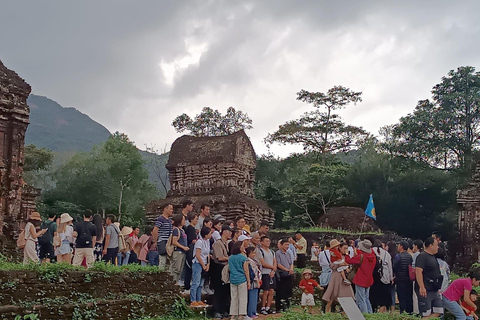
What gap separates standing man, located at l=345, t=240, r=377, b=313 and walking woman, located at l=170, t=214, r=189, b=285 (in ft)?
10.2

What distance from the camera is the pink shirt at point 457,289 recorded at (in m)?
10.2

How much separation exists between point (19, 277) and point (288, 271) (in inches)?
221

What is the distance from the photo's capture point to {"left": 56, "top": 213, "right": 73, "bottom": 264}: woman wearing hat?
518 inches

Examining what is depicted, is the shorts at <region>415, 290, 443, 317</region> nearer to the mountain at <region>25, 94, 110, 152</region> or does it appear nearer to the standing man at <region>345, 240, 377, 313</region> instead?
the standing man at <region>345, 240, 377, 313</region>

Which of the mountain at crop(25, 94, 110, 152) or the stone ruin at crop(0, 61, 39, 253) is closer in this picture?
the stone ruin at crop(0, 61, 39, 253)

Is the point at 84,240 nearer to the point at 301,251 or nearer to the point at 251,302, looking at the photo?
the point at 251,302

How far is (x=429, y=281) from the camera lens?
10305 millimetres

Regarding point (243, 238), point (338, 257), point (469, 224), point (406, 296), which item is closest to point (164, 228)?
point (243, 238)

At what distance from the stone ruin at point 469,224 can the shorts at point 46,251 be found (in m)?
19.9

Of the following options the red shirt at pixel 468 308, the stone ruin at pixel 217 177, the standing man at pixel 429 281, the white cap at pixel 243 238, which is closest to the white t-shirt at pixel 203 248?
the white cap at pixel 243 238

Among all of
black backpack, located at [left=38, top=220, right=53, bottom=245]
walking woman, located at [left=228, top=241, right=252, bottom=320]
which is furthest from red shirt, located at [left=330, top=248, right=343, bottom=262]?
black backpack, located at [left=38, top=220, right=53, bottom=245]

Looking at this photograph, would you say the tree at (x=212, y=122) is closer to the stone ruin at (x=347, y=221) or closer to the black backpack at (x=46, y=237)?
the stone ruin at (x=347, y=221)

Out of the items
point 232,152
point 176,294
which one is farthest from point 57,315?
point 232,152

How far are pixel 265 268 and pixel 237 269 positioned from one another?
1456mm
